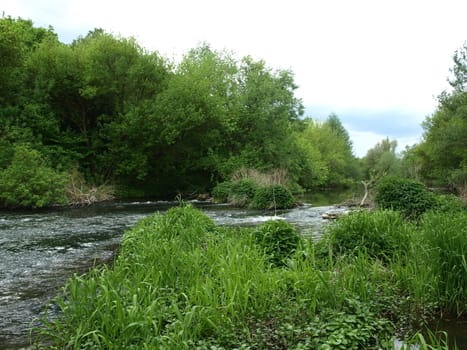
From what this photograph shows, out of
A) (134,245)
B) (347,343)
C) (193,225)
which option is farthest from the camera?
(193,225)

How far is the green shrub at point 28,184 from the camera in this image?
19.9 m

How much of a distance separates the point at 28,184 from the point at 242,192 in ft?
37.8

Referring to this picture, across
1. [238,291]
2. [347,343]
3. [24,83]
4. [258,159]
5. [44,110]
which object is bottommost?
[347,343]

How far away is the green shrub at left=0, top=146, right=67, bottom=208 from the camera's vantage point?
19922mm

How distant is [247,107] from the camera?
37.8 m

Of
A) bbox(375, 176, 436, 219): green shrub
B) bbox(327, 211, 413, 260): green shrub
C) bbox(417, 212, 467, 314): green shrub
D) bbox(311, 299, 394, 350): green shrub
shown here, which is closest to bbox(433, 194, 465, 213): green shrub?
bbox(375, 176, 436, 219): green shrub

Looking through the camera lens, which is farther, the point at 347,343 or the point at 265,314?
the point at 265,314

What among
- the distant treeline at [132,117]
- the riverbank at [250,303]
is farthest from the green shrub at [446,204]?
the distant treeline at [132,117]

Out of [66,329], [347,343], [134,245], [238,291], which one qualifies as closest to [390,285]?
[347,343]

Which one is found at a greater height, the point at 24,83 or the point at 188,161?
the point at 24,83

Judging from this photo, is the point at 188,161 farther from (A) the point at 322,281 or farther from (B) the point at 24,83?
(A) the point at 322,281

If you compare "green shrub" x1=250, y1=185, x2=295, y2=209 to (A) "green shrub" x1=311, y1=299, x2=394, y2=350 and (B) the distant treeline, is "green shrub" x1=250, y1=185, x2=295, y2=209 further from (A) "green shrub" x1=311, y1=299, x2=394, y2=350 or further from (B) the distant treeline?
(A) "green shrub" x1=311, y1=299, x2=394, y2=350

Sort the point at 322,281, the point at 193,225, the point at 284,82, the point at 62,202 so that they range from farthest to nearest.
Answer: the point at 284,82 → the point at 62,202 → the point at 193,225 → the point at 322,281

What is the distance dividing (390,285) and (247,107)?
109 ft
